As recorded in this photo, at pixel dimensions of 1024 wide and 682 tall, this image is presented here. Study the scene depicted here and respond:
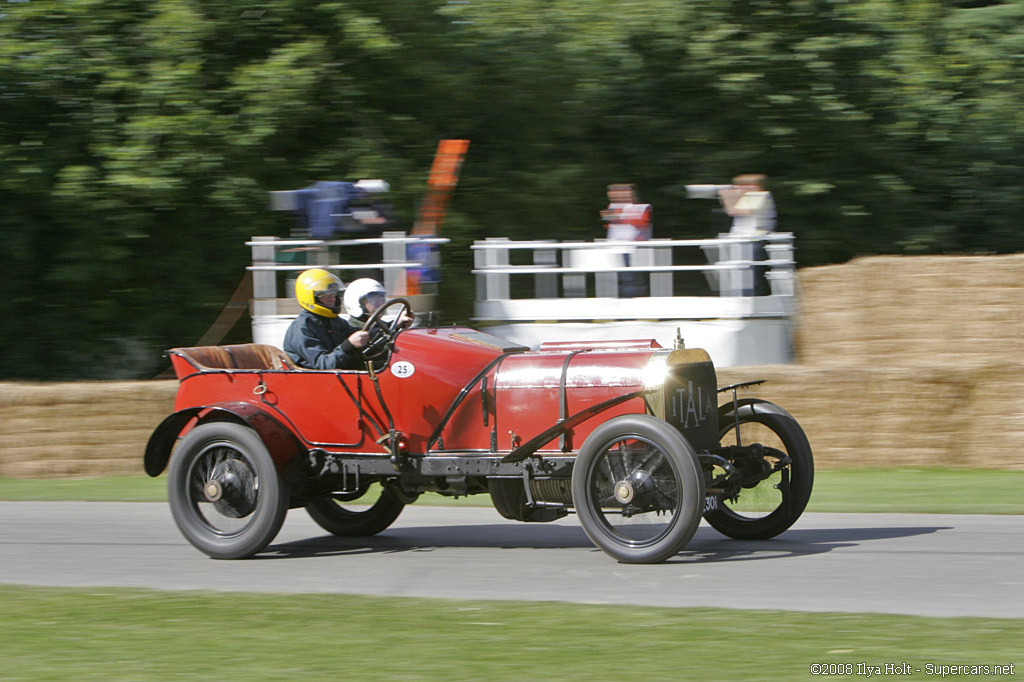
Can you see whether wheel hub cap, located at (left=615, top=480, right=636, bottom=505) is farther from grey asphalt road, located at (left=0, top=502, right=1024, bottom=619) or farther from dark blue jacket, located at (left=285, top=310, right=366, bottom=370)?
dark blue jacket, located at (left=285, top=310, right=366, bottom=370)

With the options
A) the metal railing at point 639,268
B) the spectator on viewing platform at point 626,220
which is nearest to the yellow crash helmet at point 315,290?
the metal railing at point 639,268

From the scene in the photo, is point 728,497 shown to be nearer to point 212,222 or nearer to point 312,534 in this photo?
point 312,534

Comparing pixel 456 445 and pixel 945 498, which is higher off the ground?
pixel 456 445

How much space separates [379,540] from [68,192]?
8.42 metres

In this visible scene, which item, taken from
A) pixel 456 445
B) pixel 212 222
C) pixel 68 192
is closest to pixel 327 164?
pixel 212 222

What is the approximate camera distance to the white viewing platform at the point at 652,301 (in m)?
13.6

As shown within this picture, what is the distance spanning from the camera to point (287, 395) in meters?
7.58

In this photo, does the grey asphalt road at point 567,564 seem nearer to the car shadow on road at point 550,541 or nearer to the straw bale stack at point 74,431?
the car shadow on road at point 550,541

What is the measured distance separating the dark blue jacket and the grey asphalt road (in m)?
1.11

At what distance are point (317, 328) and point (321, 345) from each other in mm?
110

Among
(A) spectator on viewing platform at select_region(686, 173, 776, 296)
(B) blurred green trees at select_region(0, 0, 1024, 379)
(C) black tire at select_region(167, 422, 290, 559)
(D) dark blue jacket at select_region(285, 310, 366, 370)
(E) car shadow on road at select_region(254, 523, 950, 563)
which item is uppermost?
(B) blurred green trees at select_region(0, 0, 1024, 379)

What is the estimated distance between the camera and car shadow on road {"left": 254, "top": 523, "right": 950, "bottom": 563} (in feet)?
23.7

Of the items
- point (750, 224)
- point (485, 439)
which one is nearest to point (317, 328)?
point (485, 439)

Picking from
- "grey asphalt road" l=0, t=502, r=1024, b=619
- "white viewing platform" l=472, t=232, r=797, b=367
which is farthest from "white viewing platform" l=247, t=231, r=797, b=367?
"grey asphalt road" l=0, t=502, r=1024, b=619
